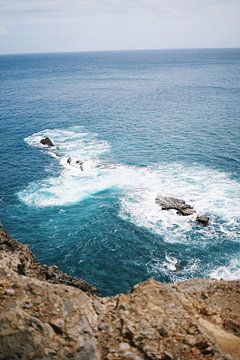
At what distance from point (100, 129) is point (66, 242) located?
5504 centimetres

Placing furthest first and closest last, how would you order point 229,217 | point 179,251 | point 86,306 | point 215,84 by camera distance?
point 215,84 → point 229,217 → point 179,251 → point 86,306

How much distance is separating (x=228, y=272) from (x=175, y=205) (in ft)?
49.7

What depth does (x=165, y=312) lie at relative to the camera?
20.1m

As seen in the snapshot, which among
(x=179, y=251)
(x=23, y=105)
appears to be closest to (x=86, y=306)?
(x=179, y=251)

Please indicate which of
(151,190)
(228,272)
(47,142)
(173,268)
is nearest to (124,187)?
(151,190)

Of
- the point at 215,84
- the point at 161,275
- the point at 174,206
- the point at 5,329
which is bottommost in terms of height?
the point at 161,275

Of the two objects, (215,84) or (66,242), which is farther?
(215,84)

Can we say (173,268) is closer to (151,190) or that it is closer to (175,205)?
(175,205)

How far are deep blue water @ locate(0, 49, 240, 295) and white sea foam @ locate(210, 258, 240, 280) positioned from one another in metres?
0.12

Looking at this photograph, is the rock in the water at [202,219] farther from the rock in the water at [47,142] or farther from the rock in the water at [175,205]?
the rock in the water at [47,142]

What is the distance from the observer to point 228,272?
1631 inches

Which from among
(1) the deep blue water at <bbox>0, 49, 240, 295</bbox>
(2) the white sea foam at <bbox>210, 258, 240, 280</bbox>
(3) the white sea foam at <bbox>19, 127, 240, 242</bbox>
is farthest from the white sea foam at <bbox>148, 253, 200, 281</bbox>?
(3) the white sea foam at <bbox>19, 127, 240, 242</bbox>

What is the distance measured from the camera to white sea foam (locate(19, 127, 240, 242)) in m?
50.8

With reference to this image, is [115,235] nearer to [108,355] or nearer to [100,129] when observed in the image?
[108,355]
